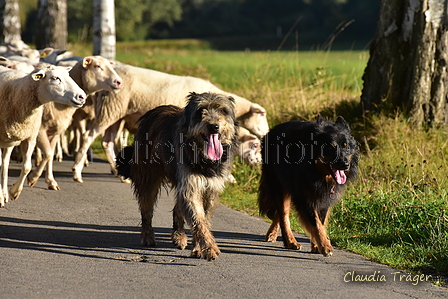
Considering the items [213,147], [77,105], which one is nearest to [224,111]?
[213,147]

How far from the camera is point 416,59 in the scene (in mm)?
11008

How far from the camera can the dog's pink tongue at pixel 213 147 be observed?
234 inches

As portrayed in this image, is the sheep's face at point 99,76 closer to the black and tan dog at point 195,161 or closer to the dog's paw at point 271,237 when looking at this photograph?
the black and tan dog at point 195,161

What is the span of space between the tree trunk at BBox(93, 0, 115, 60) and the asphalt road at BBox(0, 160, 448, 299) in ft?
25.9

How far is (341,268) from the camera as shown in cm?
586

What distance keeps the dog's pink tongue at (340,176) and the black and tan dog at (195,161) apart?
40.7 inches

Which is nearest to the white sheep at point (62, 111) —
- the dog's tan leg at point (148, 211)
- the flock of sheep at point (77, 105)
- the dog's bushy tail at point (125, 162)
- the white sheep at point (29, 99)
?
the flock of sheep at point (77, 105)

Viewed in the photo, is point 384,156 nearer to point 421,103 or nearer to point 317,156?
point 421,103

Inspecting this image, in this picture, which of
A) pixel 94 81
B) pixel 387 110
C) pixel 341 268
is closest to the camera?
pixel 341 268

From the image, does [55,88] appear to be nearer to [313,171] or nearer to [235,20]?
[313,171]

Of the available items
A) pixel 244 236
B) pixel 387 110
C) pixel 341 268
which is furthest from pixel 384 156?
pixel 341 268

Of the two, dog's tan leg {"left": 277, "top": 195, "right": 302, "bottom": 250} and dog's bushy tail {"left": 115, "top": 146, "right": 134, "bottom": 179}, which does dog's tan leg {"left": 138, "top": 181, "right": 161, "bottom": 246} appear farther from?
dog's tan leg {"left": 277, "top": 195, "right": 302, "bottom": 250}

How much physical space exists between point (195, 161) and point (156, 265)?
1.04 metres

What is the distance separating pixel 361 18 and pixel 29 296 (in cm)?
7216
